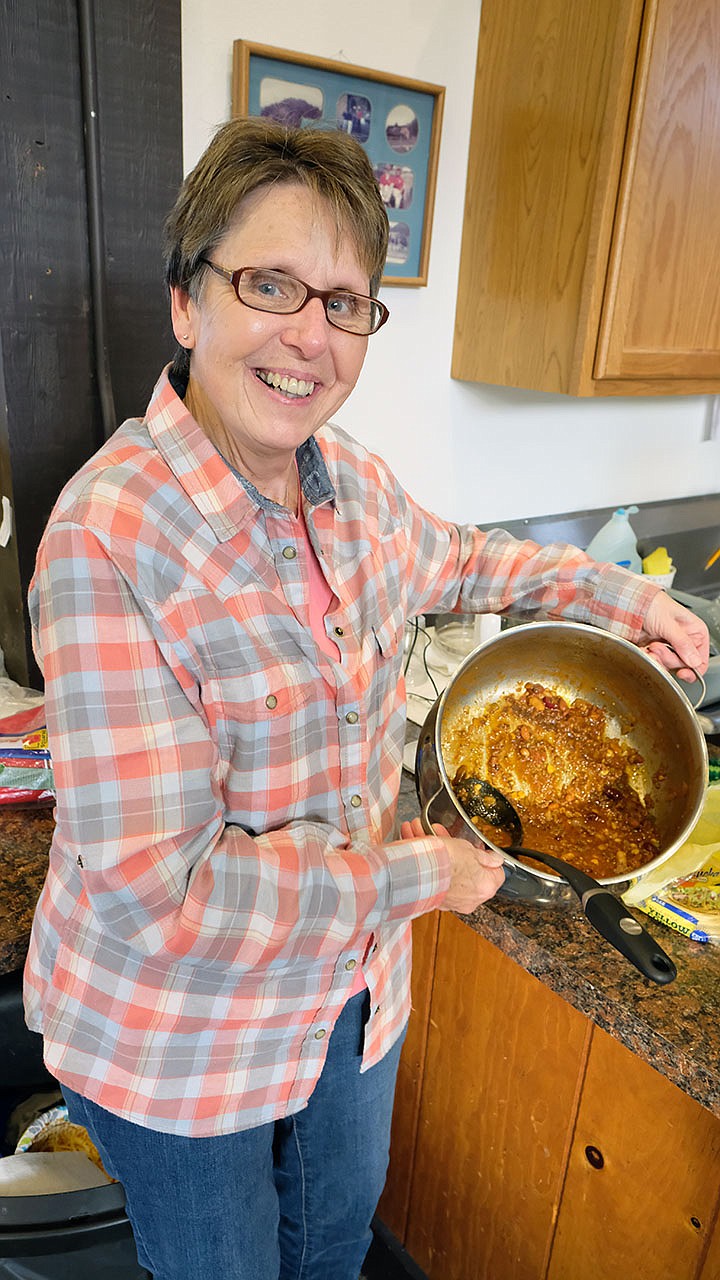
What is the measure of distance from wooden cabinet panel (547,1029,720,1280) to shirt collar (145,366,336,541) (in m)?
0.69

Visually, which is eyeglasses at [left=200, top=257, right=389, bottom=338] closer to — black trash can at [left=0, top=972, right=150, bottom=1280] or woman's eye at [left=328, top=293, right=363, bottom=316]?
woman's eye at [left=328, top=293, right=363, bottom=316]

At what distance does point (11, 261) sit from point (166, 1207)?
43.3 inches

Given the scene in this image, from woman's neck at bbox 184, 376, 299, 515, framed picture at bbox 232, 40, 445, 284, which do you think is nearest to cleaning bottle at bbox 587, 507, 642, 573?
framed picture at bbox 232, 40, 445, 284

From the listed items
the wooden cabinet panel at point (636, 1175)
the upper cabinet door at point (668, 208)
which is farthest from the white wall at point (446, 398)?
the wooden cabinet panel at point (636, 1175)

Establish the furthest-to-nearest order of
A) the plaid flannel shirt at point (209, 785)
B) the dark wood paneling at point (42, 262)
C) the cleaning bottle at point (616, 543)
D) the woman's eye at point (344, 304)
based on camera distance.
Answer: the cleaning bottle at point (616, 543)
the dark wood paneling at point (42, 262)
the woman's eye at point (344, 304)
the plaid flannel shirt at point (209, 785)

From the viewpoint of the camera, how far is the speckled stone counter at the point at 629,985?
0.86m

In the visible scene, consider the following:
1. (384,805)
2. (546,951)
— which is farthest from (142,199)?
(546,951)

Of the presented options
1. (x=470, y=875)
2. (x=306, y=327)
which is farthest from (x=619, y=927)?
(x=306, y=327)

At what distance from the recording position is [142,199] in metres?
1.24

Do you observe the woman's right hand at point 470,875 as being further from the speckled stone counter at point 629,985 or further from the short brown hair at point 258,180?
the short brown hair at point 258,180

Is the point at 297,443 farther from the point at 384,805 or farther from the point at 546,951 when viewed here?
the point at 546,951

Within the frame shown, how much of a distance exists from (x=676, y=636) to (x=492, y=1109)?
65 cm

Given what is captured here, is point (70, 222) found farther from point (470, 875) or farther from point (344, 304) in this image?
point (470, 875)

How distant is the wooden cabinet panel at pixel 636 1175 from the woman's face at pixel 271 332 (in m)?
0.74
